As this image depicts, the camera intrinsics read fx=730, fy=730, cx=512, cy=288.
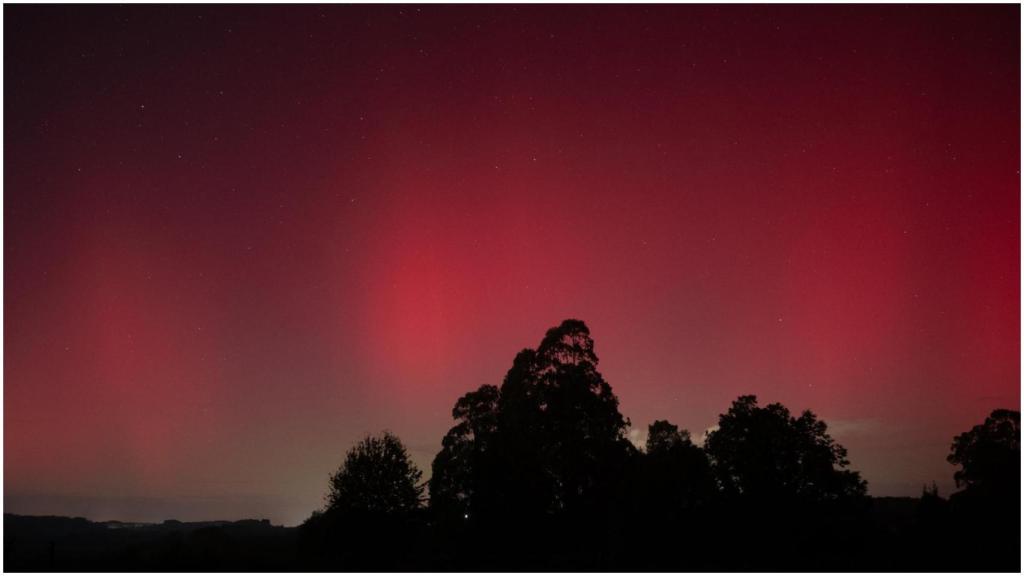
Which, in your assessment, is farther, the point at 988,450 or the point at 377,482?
the point at 988,450

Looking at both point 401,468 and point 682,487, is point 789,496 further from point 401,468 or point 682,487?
point 401,468

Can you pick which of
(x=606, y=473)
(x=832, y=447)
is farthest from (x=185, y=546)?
(x=832, y=447)

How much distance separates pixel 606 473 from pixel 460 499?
10.5 m

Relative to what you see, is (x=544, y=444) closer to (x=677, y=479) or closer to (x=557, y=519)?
(x=557, y=519)

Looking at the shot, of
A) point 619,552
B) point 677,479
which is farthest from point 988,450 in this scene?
point 619,552

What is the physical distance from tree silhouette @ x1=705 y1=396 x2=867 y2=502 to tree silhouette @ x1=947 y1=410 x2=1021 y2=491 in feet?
39.7

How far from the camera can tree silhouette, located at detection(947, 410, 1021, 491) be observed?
67500mm

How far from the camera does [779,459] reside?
68.8m

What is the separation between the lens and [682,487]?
58344 mm

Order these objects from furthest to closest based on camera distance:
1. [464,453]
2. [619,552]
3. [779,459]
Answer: [779,459] < [464,453] < [619,552]

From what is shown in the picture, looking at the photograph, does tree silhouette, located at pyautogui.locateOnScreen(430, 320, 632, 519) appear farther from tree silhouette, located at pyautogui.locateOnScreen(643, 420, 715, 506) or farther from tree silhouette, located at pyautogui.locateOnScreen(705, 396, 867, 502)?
tree silhouette, located at pyautogui.locateOnScreen(705, 396, 867, 502)

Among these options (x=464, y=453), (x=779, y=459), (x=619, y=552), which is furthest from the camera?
(x=779, y=459)

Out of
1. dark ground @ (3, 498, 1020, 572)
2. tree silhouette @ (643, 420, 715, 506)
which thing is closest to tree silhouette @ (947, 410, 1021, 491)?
dark ground @ (3, 498, 1020, 572)

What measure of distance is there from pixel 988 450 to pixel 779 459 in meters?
21.9
